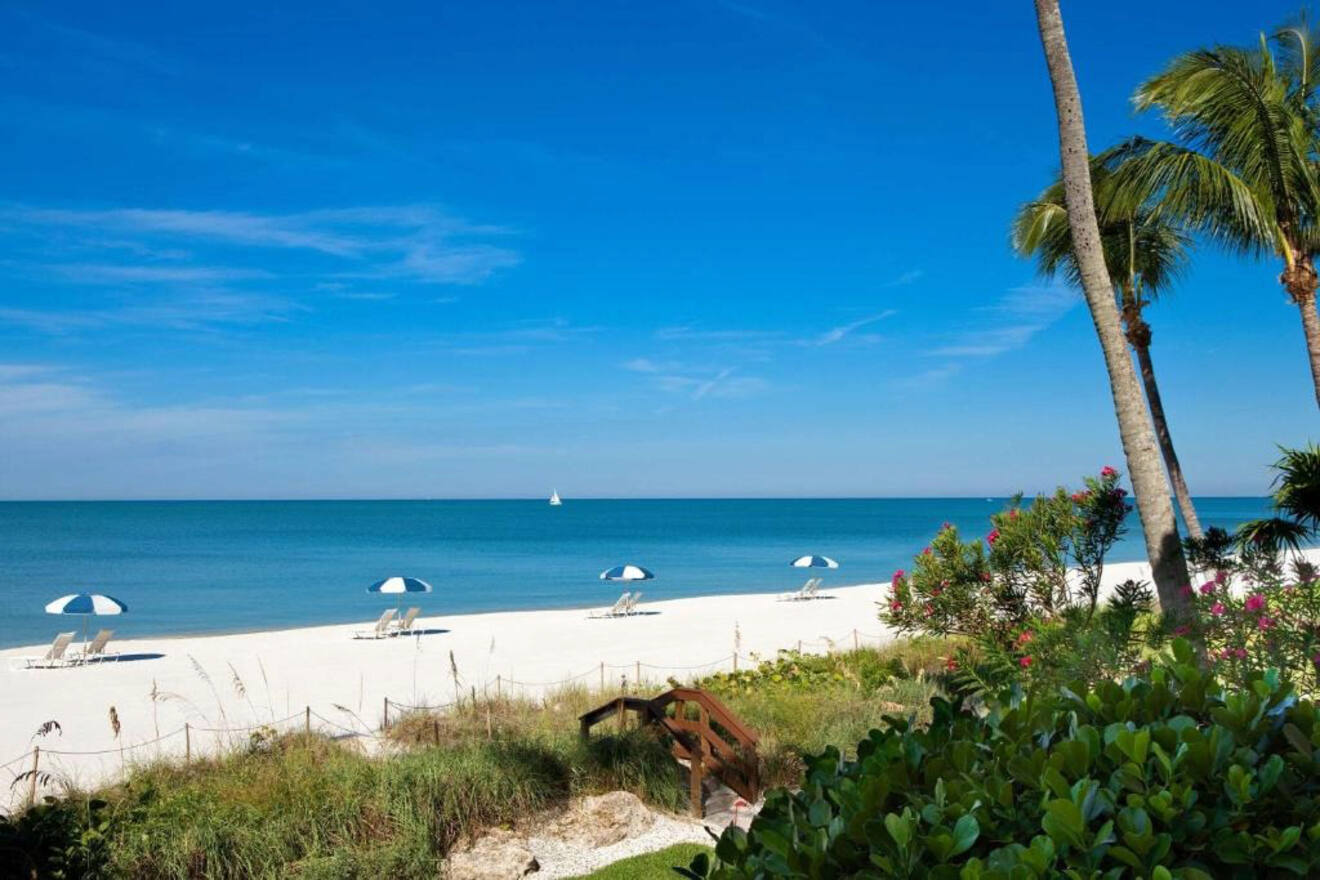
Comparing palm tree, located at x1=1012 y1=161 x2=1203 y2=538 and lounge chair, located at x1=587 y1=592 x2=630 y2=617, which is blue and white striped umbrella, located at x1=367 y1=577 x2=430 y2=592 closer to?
lounge chair, located at x1=587 y1=592 x2=630 y2=617

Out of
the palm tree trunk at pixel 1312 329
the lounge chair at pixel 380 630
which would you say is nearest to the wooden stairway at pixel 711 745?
the palm tree trunk at pixel 1312 329

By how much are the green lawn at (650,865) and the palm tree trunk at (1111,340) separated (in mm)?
4374

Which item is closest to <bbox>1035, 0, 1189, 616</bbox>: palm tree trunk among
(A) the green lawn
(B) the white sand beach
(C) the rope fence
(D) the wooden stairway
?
(D) the wooden stairway

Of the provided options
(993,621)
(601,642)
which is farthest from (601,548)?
(993,621)

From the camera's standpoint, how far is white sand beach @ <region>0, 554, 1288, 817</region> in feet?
46.7

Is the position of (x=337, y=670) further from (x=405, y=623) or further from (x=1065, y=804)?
(x=1065, y=804)

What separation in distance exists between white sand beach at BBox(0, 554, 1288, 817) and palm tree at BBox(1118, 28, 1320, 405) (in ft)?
26.3

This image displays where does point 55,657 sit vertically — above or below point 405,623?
above

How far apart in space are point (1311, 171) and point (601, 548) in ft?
223

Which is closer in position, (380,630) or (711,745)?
(711,745)

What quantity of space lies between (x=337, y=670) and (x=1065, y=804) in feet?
66.2

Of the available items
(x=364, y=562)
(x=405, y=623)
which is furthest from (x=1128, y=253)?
(x=364, y=562)

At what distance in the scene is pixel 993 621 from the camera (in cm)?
1270

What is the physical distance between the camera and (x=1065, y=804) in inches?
81.0
